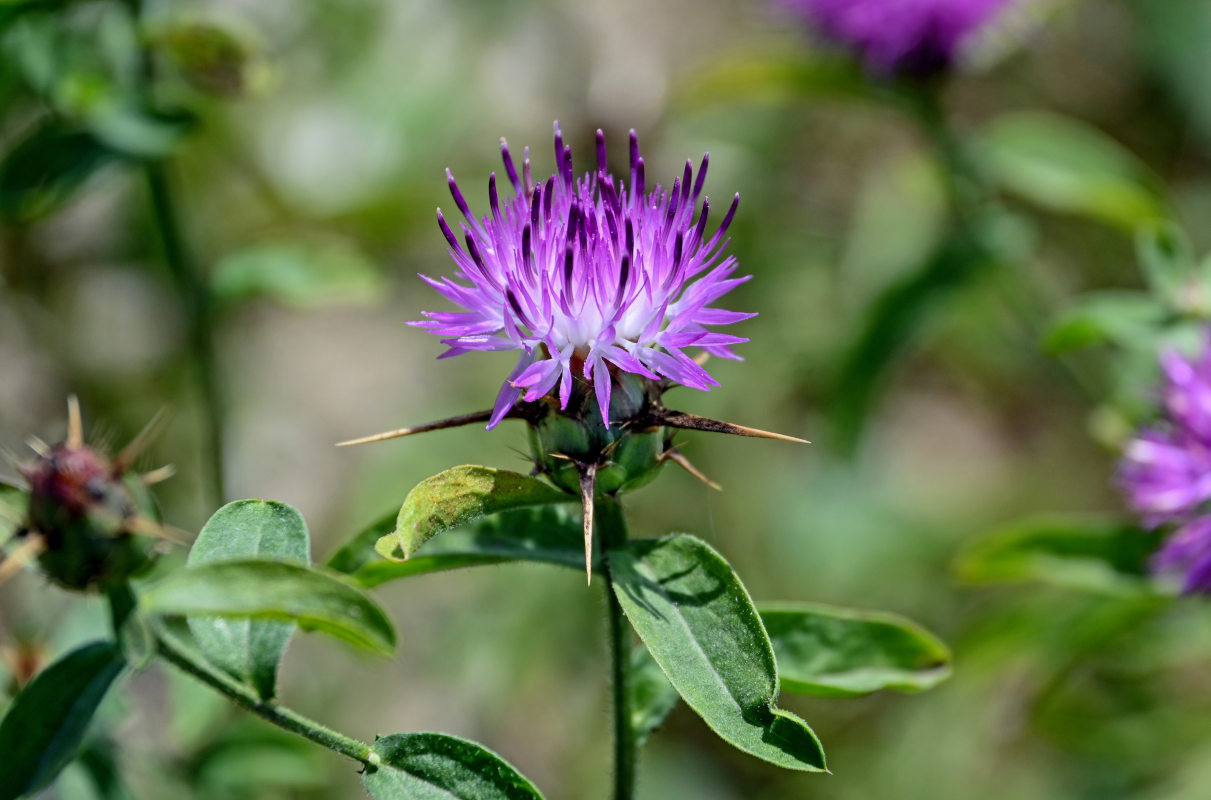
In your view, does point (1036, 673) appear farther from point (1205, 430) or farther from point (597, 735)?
point (1205, 430)

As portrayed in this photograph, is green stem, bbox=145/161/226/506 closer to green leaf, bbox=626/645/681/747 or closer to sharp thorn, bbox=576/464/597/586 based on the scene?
green leaf, bbox=626/645/681/747

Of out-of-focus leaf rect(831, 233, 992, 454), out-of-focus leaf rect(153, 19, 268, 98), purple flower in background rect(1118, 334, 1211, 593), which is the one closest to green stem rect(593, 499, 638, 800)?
purple flower in background rect(1118, 334, 1211, 593)

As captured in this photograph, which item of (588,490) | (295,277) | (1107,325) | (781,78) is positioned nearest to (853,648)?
(588,490)

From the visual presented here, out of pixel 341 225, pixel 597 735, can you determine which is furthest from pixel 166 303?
pixel 597 735

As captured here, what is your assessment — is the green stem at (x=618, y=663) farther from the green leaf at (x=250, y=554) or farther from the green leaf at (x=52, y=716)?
the green leaf at (x=52, y=716)

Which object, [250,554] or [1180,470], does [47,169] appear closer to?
[250,554]

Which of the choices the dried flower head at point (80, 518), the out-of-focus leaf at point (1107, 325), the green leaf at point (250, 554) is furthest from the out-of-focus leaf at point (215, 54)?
the out-of-focus leaf at point (1107, 325)
